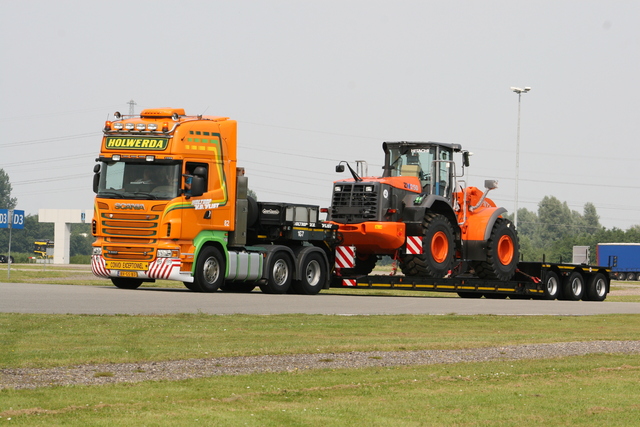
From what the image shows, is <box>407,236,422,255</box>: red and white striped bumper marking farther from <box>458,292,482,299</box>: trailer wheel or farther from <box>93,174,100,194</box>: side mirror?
<box>93,174,100,194</box>: side mirror

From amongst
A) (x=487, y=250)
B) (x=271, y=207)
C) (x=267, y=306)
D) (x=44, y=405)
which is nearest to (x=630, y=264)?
(x=487, y=250)

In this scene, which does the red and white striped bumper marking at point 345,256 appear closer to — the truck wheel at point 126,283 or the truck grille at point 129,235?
the truck wheel at point 126,283

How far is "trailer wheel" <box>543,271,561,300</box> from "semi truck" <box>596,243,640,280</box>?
52324 mm

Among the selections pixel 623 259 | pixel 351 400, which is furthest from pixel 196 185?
pixel 623 259

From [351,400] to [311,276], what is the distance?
→ 18554mm

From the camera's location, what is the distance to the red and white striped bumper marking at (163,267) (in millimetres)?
23906

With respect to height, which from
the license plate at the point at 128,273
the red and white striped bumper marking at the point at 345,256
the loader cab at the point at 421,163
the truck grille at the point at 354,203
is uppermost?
the loader cab at the point at 421,163

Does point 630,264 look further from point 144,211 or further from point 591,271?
point 144,211

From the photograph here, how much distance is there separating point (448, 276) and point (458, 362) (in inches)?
693

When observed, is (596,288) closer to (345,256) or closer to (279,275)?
(345,256)

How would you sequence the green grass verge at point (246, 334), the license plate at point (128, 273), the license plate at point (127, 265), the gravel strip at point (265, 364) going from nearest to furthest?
the gravel strip at point (265, 364) → the green grass verge at point (246, 334) → the license plate at point (127, 265) → the license plate at point (128, 273)

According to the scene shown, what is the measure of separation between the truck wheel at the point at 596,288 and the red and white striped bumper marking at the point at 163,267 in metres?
17.4

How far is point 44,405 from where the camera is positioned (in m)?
8.34

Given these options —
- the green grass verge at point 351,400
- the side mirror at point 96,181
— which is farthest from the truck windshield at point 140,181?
the green grass verge at point 351,400
